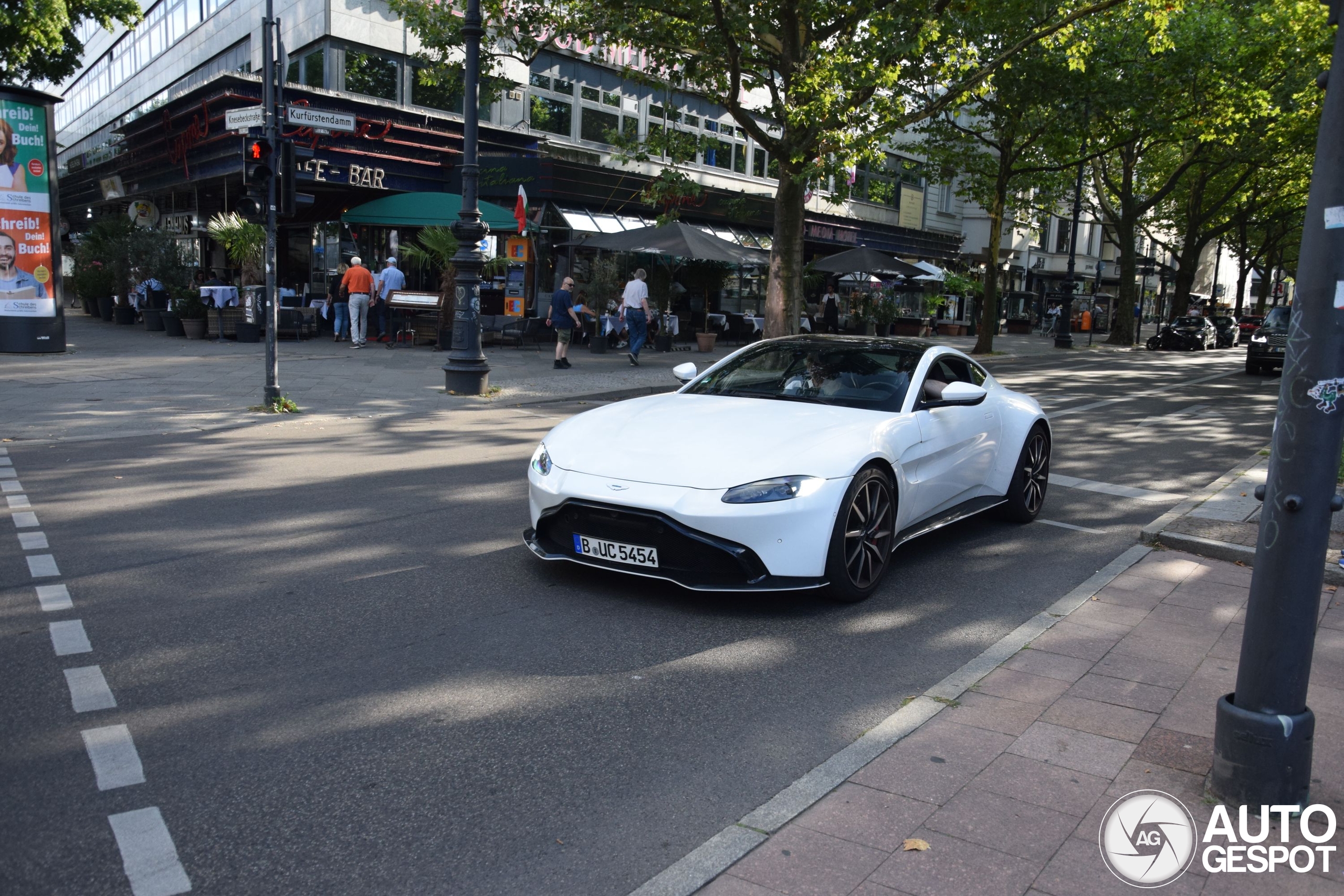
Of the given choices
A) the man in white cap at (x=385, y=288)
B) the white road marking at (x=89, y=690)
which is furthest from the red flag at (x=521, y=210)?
the white road marking at (x=89, y=690)

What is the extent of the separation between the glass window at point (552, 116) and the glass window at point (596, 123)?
42cm

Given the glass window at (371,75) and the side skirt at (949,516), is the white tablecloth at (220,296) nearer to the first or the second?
the glass window at (371,75)

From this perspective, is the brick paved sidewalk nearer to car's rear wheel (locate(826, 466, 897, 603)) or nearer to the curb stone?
the curb stone

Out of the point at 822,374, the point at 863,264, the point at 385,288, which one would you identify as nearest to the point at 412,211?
the point at 385,288

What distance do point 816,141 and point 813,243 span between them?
55.8ft

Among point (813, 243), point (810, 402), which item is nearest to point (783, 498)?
point (810, 402)

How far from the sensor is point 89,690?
161 inches

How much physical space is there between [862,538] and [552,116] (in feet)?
81.5

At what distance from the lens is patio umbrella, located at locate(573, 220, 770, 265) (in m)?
21.6

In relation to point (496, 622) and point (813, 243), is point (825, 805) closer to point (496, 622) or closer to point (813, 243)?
point (496, 622)

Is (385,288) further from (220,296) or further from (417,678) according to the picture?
(417,678)

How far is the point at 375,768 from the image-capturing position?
352 centimetres

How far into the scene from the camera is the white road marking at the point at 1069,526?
7.68m

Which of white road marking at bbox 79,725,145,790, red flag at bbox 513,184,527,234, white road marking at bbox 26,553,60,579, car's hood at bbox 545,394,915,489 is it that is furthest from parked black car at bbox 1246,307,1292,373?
white road marking at bbox 79,725,145,790
